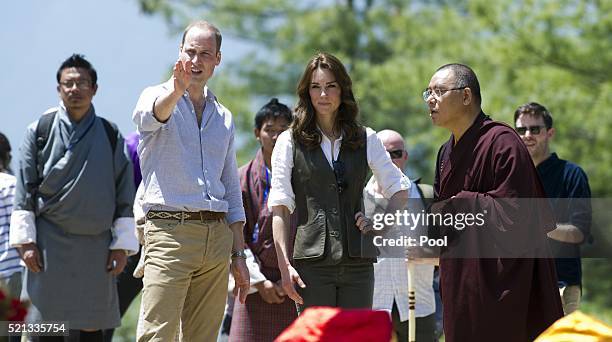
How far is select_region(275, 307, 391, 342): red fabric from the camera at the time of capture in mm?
3623

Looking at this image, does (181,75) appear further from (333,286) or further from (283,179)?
(333,286)

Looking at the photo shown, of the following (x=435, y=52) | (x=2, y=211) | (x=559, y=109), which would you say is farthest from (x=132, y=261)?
(x=435, y=52)

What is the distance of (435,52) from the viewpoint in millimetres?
19453

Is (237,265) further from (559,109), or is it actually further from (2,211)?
(559,109)

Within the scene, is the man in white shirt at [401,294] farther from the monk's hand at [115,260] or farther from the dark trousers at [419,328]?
the monk's hand at [115,260]

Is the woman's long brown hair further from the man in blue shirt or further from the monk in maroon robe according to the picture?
the man in blue shirt

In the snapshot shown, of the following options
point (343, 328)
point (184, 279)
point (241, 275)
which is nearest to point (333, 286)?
point (241, 275)

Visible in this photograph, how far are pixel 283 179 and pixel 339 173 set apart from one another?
11.3 inches

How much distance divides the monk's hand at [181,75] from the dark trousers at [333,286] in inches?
48.2

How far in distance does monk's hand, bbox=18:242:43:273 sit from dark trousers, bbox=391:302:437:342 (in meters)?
2.14

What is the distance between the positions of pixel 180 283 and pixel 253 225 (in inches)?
61.7

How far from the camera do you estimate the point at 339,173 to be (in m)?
5.86

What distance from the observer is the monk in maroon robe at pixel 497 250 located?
17.5ft

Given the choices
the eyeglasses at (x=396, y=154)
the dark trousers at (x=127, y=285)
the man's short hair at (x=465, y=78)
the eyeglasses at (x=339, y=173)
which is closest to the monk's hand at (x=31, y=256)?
the dark trousers at (x=127, y=285)
